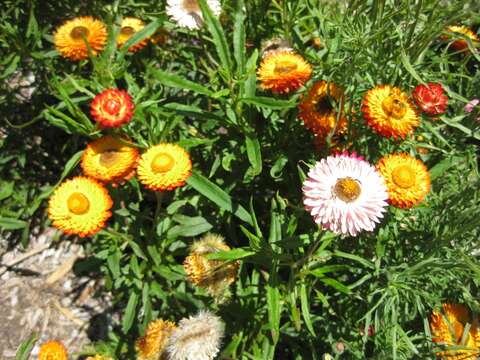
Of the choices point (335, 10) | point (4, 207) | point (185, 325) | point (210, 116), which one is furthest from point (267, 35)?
point (4, 207)

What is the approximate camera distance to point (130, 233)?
7.33ft

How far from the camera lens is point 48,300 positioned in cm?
273

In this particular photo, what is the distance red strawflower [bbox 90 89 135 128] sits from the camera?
177 centimetres

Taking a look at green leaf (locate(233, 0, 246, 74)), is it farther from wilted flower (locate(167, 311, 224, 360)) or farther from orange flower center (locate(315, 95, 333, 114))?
wilted flower (locate(167, 311, 224, 360))

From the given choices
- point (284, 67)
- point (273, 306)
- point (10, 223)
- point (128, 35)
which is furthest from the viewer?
point (10, 223)

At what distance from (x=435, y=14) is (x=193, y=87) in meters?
0.95

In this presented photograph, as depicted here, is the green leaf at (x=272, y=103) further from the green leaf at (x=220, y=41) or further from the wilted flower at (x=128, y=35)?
the wilted flower at (x=128, y=35)

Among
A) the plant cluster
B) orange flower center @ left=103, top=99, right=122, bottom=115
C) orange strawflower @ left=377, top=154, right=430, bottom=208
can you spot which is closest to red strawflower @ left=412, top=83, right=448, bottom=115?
the plant cluster

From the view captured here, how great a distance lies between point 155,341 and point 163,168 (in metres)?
0.78

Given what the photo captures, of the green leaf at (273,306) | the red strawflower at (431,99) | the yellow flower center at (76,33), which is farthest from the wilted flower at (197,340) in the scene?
the yellow flower center at (76,33)

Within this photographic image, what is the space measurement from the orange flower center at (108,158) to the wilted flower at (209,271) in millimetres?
531

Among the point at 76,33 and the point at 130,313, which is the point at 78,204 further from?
the point at 76,33

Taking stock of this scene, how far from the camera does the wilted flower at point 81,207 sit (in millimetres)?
1873

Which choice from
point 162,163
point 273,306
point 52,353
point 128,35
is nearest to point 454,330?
point 273,306
